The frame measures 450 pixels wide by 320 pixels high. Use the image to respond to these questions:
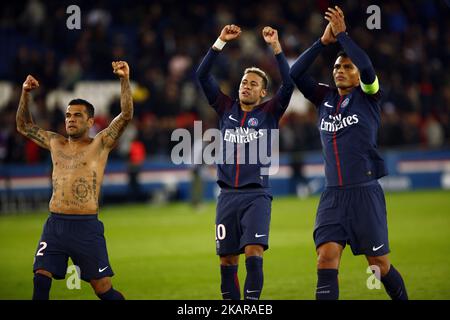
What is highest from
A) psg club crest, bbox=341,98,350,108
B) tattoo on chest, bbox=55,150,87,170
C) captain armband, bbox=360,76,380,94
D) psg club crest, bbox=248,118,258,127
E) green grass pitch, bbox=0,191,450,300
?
captain armband, bbox=360,76,380,94

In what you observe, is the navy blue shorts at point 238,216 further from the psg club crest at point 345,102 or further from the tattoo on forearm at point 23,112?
the tattoo on forearm at point 23,112

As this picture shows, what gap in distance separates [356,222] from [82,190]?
2679mm

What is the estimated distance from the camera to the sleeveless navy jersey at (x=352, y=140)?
915cm

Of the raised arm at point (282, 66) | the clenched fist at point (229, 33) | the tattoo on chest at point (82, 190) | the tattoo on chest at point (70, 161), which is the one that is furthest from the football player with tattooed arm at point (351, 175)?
the tattoo on chest at point (70, 161)

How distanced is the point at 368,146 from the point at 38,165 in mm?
17506

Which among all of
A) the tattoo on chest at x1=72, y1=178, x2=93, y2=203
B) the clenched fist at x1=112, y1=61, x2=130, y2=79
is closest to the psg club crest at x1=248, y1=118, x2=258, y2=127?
the clenched fist at x1=112, y1=61, x2=130, y2=79

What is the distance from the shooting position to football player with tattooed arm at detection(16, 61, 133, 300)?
8969 millimetres

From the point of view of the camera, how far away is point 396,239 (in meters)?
17.3

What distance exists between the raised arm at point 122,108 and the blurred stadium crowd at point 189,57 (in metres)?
15.3

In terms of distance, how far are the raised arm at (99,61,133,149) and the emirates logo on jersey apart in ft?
6.35

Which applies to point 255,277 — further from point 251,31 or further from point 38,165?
point 251,31

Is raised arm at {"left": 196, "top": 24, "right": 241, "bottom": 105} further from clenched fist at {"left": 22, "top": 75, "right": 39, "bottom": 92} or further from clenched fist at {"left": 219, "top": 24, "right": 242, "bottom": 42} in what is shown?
clenched fist at {"left": 22, "top": 75, "right": 39, "bottom": 92}

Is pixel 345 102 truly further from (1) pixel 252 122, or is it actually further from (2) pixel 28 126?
(2) pixel 28 126

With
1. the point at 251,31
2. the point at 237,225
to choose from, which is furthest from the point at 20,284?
the point at 251,31
